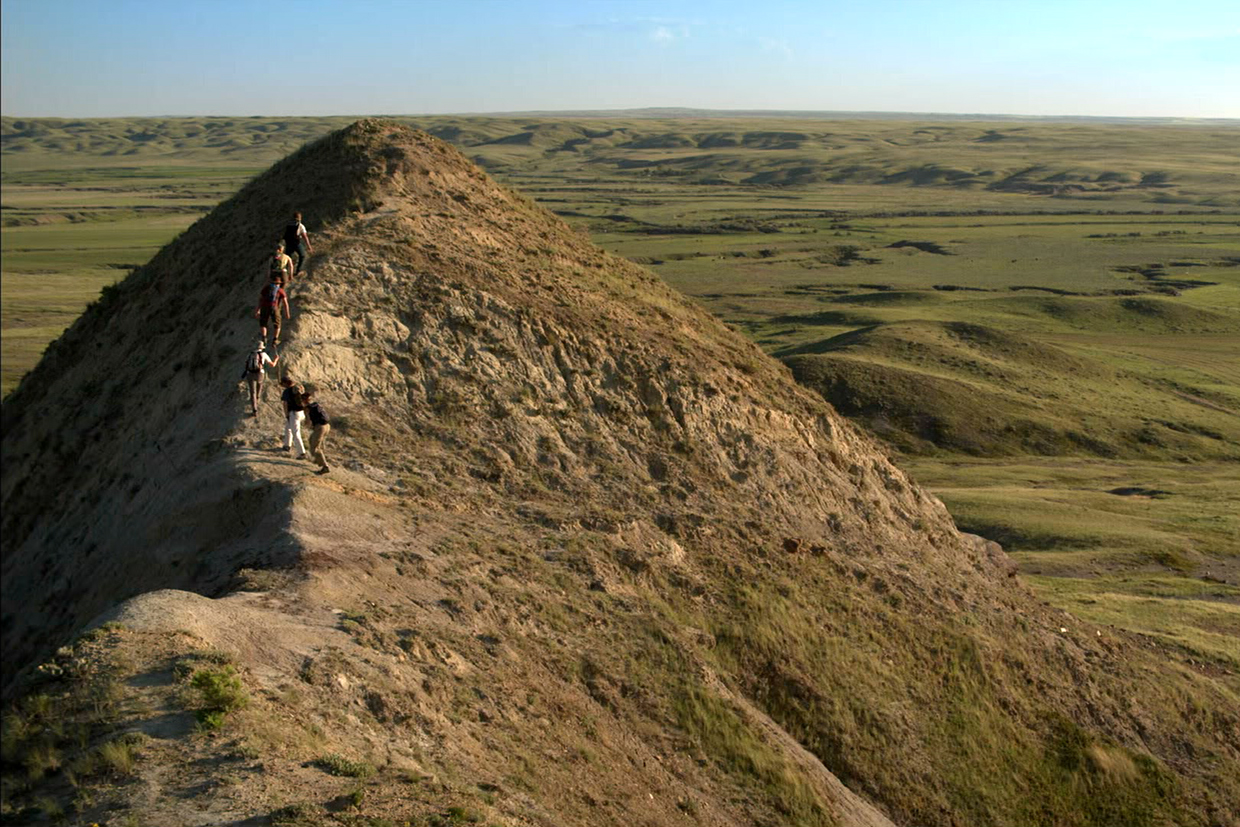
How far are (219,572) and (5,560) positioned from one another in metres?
9.16

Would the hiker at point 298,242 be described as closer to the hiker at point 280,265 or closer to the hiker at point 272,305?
the hiker at point 280,265

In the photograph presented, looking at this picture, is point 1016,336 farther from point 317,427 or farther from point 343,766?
point 343,766

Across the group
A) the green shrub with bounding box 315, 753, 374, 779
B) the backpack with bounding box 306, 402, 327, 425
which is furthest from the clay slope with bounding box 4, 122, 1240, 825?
the backpack with bounding box 306, 402, 327, 425

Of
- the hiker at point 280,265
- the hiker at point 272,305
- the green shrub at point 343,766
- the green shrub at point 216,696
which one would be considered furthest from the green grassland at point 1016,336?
the green shrub at point 343,766

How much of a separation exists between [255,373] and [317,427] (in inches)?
83.5

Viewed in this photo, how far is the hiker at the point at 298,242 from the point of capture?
24266 millimetres

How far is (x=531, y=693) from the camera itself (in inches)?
640

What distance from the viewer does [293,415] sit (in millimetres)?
18781

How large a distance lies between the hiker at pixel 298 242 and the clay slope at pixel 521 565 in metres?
0.34

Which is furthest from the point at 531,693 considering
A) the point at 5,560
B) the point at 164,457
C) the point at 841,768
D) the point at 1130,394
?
the point at 1130,394

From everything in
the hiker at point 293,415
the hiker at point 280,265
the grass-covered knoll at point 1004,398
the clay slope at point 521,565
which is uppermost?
the hiker at point 280,265

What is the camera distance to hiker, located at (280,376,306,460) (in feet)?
61.2

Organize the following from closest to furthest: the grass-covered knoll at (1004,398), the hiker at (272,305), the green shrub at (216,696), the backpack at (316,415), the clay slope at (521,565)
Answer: the green shrub at (216,696), the clay slope at (521,565), the backpack at (316,415), the hiker at (272,305), the grass-covered knoll at (1004,398)

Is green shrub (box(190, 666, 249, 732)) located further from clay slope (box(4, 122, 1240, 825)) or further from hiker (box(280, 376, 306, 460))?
hiker (box(280, 376, 306, 460))
